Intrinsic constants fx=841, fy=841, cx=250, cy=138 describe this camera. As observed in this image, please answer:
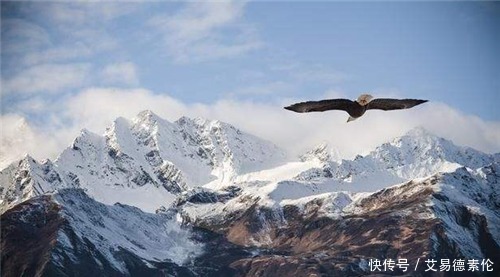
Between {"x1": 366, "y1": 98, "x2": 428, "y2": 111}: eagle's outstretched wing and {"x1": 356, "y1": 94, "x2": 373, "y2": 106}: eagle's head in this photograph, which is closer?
{"x1": 356, "y1": 94, "x2": 373, "y2": 106}: eagle's head

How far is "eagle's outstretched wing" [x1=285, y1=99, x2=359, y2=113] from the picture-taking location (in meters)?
25.6

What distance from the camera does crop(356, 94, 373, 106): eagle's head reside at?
24.9 m

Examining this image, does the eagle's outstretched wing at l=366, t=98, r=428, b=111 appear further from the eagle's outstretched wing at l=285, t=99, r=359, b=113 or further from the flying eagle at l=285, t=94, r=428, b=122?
the eagle's outstretched wing at l=285, t=99, r=359, b=113

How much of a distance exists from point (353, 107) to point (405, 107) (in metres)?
2.09

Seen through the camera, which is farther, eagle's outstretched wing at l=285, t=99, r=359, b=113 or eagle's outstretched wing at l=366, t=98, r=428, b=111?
eagle's outstretched wing at l=366, t=98, r=428, b=111

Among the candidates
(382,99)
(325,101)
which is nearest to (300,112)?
(325,101)

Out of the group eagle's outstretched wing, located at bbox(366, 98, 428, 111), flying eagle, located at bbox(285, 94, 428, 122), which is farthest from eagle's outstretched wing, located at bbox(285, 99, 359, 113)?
eagle's outstretched wing, located at bbox(366, 98, 428, 111)

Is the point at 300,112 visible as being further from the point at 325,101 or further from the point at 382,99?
the point at 382,99

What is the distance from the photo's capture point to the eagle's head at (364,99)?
81.6 ft

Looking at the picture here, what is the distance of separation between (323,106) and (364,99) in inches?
57.5

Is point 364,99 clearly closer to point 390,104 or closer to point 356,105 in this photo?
point 356,105

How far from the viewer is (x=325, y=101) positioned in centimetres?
2569

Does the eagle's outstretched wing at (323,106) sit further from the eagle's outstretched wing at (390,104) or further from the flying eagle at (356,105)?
the eagle's outstretched wing at (390,104)

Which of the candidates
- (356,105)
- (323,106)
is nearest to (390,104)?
(356,105)
